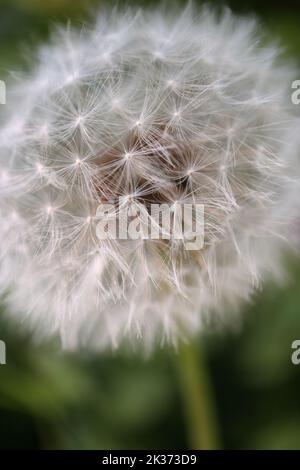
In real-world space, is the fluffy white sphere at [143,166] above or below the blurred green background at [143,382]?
above

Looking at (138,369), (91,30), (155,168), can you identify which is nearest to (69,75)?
(91,30)

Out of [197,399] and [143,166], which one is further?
[197,399]

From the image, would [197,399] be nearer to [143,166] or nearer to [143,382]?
[143,382]

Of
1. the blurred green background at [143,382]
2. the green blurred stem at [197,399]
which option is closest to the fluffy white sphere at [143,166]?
the green blurred stem at [197,399]

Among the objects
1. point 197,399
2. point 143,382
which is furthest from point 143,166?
point 143,382

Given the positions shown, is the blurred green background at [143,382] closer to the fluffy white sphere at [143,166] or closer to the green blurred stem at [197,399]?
the green blurred stem at [197,399]

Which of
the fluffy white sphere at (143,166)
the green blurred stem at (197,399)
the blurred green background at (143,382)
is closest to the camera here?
the fluffy white sphere at (143,166)

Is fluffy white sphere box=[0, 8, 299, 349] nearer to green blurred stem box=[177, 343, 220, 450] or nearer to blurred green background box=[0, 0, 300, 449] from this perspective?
green blurred stem box=[177, 343, 220, 450]

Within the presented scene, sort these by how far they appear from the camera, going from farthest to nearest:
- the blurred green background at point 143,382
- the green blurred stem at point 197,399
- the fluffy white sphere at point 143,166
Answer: the blurred green background at point 143,382, the green blurred stem at point 197,399, the fluffy white sphere at point 143,166
